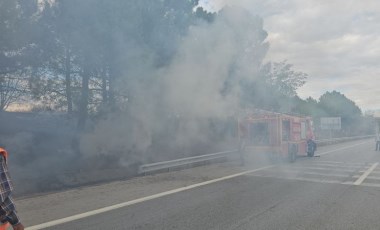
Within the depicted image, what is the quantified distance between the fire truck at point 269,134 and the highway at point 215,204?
4.03 meters

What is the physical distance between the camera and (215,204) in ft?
22.2

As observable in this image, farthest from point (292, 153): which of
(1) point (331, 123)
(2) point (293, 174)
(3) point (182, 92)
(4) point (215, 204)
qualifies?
(1) point (331, 123)

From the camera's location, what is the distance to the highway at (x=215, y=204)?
5.50 m

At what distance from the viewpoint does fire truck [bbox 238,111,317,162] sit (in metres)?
14.5

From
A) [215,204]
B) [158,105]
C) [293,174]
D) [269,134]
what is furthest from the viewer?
[269,134]

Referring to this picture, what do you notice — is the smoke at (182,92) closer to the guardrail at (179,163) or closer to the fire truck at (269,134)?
the guardrail at (179,163)

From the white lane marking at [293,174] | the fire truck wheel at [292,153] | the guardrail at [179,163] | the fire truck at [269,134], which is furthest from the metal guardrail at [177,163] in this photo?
the white lane marking at [293,174]

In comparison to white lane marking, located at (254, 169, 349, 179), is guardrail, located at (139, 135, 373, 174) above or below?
above

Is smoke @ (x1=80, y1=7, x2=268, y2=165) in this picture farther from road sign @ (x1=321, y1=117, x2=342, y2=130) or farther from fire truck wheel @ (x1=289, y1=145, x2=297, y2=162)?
road sign @ (x1=321, y1=117, x2=342, y2=130)

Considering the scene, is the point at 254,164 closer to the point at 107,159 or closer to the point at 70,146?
the point at 107,159

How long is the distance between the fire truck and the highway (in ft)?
13.2

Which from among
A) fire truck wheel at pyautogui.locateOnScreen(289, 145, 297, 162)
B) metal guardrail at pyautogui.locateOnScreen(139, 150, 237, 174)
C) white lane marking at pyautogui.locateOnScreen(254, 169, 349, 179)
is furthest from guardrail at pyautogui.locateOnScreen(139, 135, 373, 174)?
white lane marking at pyautogui.locateOnScreen(254, 169, 349, 179)

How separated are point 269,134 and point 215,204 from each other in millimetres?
8445

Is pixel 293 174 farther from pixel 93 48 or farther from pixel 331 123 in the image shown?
pixel 331 123
